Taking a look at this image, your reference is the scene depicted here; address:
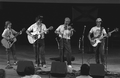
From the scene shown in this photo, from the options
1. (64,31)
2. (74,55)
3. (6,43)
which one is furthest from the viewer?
(74,55)

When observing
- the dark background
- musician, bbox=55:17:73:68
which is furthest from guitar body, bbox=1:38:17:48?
the dark background

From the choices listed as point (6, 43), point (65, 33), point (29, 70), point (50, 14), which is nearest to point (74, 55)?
point (65, 33)

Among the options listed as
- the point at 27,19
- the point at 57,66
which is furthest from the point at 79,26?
the point at 57,66

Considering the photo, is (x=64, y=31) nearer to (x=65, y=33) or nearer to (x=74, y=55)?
(x=65, y=33)

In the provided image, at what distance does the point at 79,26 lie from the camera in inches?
765

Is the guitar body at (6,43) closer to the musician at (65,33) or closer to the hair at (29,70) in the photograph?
the musician at (65,33)

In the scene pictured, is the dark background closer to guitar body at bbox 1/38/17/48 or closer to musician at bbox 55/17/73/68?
musician at bbox 55/17/73/68

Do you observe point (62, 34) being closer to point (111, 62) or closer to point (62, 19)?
point (111, 62)

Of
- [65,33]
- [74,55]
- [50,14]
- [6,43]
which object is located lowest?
[74,55]

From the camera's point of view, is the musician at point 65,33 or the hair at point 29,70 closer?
the hair at point 29,70

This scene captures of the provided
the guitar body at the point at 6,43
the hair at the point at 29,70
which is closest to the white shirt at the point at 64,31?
the guitar body at the point at 6,43

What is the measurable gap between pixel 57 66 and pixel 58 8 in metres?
9.01

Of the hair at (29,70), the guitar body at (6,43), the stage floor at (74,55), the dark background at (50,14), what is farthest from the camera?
the dark background at (50,14)

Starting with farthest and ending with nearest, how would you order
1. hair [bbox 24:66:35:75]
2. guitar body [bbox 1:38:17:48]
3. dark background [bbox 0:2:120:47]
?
dark background [bbox 0:2:120:47] < guitar body [bbox 1:38:17:48] < hair [bbox 24:66:35:75]
